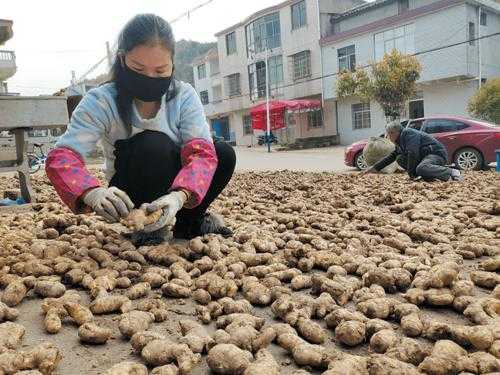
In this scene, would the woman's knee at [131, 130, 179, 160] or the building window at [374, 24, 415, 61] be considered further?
the building window at [374, 24, 415, 61]

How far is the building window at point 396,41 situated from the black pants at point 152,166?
1630 centimetres

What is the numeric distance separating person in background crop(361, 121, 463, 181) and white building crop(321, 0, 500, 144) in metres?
→ 10.7

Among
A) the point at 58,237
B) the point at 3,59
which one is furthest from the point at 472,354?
the point at 3,59

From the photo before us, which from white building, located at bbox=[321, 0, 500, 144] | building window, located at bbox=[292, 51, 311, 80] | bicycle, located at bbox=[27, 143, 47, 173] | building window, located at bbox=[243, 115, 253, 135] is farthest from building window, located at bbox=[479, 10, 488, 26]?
bicycle, located at bbox=[27, 143, 47, 173]

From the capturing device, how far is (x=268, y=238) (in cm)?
209

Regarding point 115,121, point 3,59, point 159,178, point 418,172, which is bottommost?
point 418,172

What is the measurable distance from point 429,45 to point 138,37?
1635 centimetres

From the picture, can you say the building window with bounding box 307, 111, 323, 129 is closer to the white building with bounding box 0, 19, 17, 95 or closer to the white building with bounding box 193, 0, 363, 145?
the white building with bounding box 193, 0, 363, 145

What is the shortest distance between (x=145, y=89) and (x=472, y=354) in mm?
1378

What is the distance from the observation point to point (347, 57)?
1916cm

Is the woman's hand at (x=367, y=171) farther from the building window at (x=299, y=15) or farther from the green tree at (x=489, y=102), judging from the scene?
the building window at (x=299, y=15)

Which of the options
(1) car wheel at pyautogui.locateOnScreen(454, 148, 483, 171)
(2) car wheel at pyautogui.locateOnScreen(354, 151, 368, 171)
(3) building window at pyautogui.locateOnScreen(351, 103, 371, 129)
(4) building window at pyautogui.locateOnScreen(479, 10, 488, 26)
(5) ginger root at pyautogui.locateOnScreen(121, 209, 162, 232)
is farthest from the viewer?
(3) building window at pyautogui.locateOnScreen(351, 103, 371, 129)

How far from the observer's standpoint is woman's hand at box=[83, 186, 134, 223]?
1.62 m

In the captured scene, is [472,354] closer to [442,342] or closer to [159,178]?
[442,342]
